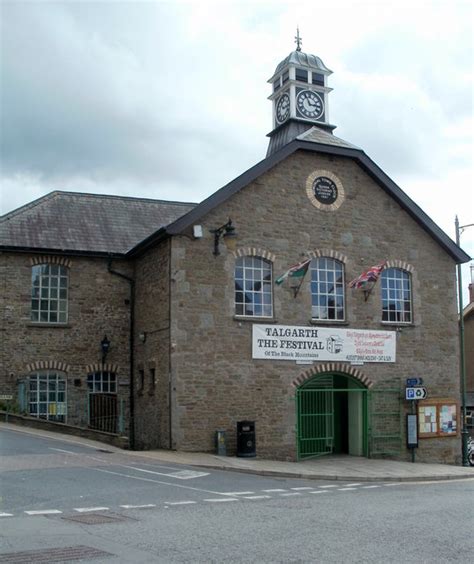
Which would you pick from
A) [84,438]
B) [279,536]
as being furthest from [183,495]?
[84,438]

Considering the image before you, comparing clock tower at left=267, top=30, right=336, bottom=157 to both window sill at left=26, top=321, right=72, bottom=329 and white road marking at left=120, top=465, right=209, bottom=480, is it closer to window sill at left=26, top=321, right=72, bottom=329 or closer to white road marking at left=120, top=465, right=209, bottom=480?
window sill at left=26, top=321, right=72, bottom=329

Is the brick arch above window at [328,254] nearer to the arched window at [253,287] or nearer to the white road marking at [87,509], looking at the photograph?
the arched window at [253,287]

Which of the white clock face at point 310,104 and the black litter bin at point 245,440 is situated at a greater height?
the white clock face at point 310,104

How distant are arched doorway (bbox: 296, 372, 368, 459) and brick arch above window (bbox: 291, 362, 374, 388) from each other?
0.57ft

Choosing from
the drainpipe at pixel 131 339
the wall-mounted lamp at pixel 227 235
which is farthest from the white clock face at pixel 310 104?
the drainpipe at pixel 131 339

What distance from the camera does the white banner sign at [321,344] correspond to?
A: 21.8 metres

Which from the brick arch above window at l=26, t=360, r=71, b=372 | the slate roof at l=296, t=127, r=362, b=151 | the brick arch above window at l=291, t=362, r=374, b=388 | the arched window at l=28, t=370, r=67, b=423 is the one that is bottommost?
the arched window at l=28, t=370, r=67, b=423

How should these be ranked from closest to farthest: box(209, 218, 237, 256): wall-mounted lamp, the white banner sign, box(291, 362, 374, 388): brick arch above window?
box(209, 218, 237, 256): wall-mounted lamp, the white banner sign, box(291, 362, 374, 388): brick arch above window

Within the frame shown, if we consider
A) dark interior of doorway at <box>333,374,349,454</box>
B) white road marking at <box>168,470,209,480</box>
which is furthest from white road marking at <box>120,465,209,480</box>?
dark interior of doorway at <box>333,374,349,454</box>

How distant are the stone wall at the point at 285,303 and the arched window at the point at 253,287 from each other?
0.28 meters

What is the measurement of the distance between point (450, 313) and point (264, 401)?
7.69 meters

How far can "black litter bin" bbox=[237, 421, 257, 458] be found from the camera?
814 inches

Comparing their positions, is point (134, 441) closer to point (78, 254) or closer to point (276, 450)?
point (276, 450)

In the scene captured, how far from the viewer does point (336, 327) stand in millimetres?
23000
